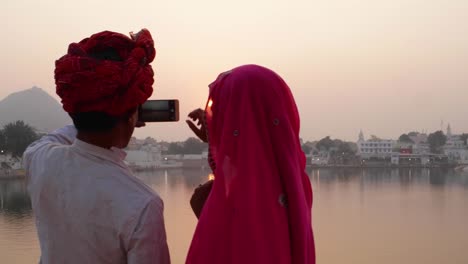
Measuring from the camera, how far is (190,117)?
56 centimetres

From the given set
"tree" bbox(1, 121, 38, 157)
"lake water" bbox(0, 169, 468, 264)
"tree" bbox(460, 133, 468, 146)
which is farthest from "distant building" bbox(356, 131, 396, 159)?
"tree" bbox(1, 121, 38, 157)

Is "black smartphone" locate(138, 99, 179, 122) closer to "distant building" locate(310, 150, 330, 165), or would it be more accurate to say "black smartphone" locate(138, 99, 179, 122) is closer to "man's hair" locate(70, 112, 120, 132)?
"man's hair" locate(70, 112, 120, 132)

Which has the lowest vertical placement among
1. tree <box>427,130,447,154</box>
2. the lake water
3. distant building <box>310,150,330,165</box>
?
the lake water

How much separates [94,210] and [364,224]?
432 inches

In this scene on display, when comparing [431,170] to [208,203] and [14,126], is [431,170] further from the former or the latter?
[208,203]

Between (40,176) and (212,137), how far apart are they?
18 cm

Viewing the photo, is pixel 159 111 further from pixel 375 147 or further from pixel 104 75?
pixel 375 147

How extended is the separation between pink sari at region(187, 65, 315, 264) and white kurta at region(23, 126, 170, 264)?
5 cm

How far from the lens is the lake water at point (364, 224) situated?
7.87m

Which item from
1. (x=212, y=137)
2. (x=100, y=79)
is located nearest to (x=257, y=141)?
(x=212, y=137)

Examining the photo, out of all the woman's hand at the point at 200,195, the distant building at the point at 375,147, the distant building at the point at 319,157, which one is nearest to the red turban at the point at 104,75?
the woman's hand at the point at 200,195

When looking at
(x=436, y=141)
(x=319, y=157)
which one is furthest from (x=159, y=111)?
(x=436, y=141)

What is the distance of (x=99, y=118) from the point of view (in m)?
0.49

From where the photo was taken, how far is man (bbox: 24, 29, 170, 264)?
45cm
